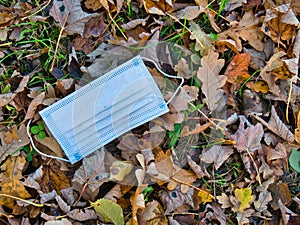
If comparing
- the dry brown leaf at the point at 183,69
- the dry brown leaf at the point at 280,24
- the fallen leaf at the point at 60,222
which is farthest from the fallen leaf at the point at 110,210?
the dry brown leaf at the point at 280,24

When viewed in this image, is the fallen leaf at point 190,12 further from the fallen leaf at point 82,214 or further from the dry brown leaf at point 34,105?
the fallen leaf at point 82,214

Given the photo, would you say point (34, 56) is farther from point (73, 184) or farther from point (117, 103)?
point (73, 184)

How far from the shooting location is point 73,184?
2.17m

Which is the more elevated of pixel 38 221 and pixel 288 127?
pixel 38 221

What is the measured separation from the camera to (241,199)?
86.3 inches

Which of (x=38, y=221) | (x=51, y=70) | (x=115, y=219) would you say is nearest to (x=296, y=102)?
(x=115, y=219)

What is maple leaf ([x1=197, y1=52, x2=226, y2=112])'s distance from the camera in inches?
86.3

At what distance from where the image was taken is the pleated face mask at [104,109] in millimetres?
2156

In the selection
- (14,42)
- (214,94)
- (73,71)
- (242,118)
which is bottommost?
(242,118)

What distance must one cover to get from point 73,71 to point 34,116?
11.5 inches

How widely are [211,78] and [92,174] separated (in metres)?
0.74

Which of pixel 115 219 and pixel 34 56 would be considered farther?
pixel 34 56

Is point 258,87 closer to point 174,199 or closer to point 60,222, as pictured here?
point 174,199

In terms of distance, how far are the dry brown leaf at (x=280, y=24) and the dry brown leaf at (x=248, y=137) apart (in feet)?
1.49
